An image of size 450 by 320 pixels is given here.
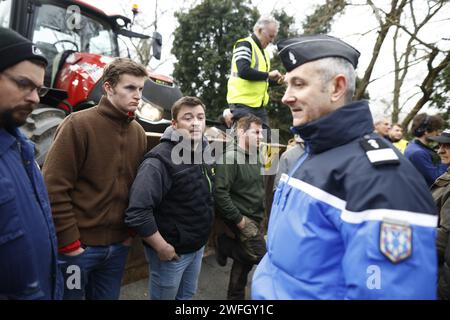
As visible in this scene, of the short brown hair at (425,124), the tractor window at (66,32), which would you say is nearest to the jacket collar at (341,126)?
the short brown hair at (425,124)

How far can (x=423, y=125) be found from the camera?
13.6 ft

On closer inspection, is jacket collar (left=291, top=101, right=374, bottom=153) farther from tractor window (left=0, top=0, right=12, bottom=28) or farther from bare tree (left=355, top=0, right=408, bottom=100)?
bare tree (left=355, top=0, right=408, bottom=100)

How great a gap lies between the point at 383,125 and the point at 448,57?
8.90 ft

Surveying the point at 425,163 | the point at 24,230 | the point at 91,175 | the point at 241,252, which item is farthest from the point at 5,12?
the point at 425,163

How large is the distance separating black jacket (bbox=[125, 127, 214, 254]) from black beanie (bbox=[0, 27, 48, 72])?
957 millimetres

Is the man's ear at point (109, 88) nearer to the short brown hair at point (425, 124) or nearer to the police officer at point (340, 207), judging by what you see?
the police officer at point (340, 207)

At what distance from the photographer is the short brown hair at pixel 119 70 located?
214 cm

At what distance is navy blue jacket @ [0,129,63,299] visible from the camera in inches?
54.4

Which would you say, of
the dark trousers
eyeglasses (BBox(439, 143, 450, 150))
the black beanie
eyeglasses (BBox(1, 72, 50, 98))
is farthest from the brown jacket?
eyeglasses (BBox(439, 143, 450, 150))

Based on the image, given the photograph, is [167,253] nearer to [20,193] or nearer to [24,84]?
[20,193]

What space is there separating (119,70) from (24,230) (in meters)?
1.15

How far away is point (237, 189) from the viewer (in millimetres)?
3014
